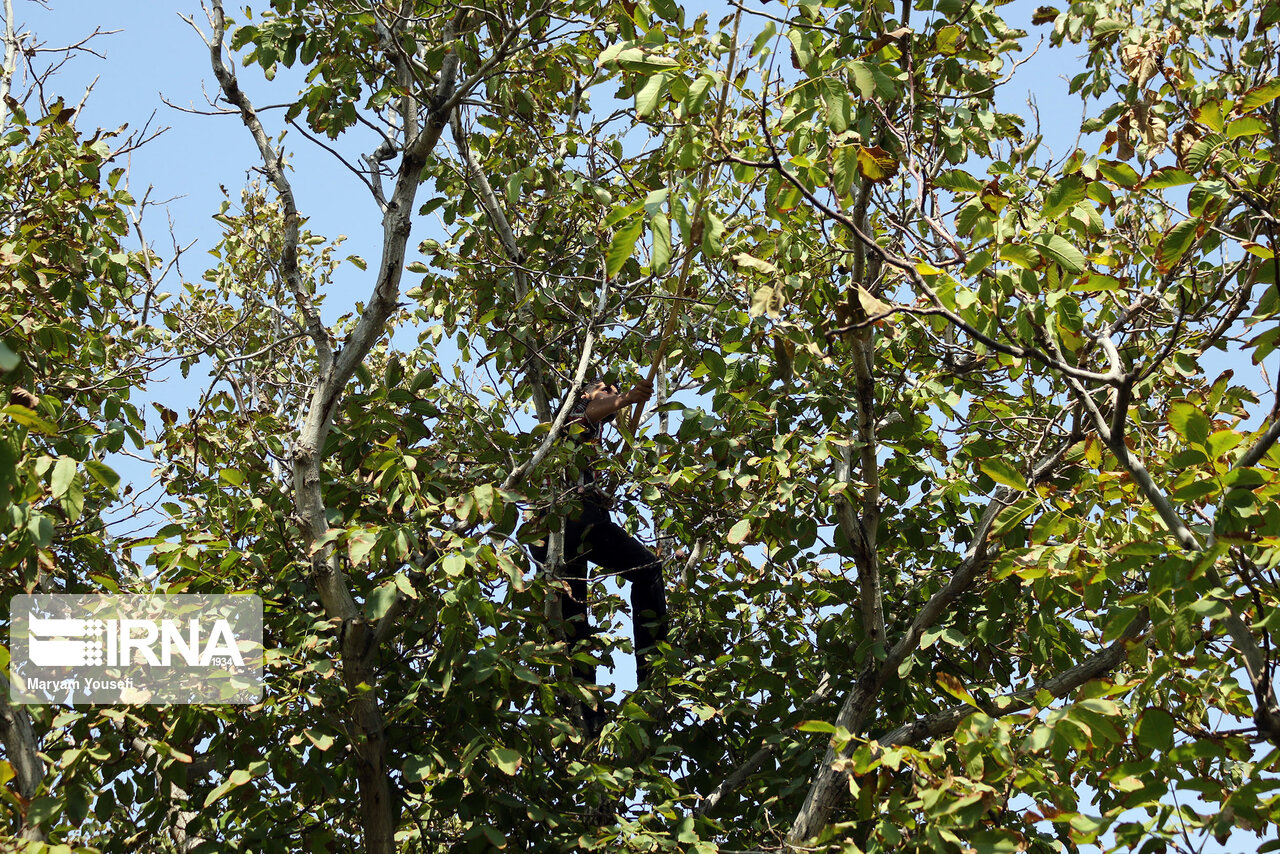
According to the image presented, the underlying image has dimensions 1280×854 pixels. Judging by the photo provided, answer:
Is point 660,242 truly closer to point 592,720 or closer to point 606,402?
point 606,402

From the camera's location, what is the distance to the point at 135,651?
192 inches

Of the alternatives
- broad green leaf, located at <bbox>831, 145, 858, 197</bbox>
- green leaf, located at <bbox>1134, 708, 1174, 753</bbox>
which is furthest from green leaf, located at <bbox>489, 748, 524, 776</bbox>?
broad green leaf, located at <bbox>831, 145, 858, 197</bbox>

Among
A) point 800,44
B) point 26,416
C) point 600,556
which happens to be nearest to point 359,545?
point 26,416

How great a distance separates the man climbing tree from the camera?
6.06m

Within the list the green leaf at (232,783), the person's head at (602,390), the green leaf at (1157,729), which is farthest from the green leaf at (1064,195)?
the green leaf at (232,783)

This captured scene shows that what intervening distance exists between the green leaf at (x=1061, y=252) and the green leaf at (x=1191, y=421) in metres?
0.49

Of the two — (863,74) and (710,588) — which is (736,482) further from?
(863,74)

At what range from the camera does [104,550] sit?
20.0 feet

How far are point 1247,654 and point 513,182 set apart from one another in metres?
3.81

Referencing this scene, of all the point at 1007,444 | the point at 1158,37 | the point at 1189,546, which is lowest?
the point at 1189,546

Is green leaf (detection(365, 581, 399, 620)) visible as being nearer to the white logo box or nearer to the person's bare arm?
the white logo box

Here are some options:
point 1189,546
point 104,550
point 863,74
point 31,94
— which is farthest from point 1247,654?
point 31,94

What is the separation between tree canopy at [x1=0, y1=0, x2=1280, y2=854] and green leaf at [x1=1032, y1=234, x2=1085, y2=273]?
1 cm

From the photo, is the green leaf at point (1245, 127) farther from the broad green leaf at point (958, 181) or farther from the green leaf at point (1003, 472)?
the green leaf at point (1003, 472)
